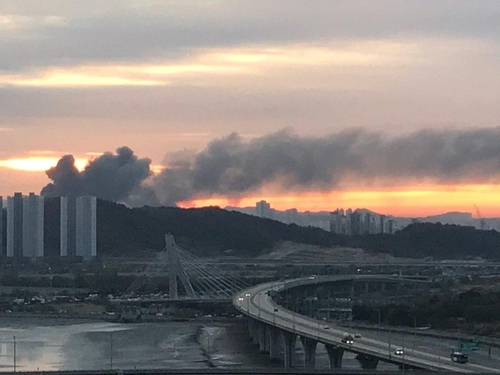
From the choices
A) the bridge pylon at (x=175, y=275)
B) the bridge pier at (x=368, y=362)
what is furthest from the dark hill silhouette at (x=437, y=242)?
the bridge pier at (x=368, y=362)

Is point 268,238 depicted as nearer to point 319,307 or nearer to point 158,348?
point 319,307

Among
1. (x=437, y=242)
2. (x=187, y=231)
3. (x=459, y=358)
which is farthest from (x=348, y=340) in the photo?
(x=437, y=242)

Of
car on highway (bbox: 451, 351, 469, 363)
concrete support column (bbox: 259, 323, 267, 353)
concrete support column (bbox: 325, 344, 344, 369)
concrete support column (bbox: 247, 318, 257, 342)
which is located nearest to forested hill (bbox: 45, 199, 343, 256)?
concrete support column (bbox: 247, 318, 257, 342)

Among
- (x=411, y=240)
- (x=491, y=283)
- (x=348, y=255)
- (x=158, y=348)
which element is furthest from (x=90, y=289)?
(x=411, y=240)

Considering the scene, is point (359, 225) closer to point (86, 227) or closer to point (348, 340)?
point (86, 227)

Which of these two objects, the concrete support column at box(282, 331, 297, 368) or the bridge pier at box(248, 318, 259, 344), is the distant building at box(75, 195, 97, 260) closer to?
the bridge pier at box(248, 318, 259, 344)

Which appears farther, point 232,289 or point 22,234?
point 22,234

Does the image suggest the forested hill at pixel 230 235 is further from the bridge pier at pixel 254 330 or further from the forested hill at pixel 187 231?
the bridge pier at pixel 254 330
